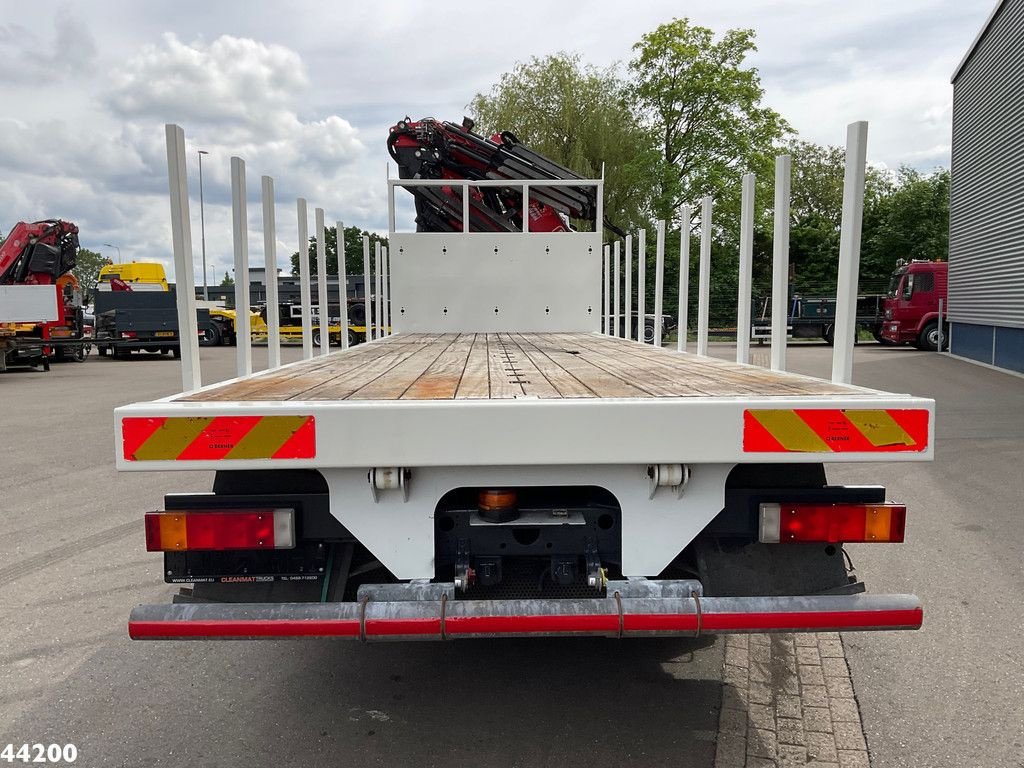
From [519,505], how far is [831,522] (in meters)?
1.02

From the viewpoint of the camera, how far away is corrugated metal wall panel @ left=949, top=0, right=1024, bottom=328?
15.3 meters

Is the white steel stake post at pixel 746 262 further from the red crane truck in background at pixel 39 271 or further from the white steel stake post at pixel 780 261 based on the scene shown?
the red crane truck in background at pixel 39 271

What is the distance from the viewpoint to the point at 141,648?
362 cm

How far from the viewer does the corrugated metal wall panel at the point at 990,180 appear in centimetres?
1530

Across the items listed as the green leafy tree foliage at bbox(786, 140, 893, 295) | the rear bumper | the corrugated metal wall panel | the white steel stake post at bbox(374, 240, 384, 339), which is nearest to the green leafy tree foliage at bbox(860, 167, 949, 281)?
the green leafy tree foliage at bbox(786, 140, 893, 295)

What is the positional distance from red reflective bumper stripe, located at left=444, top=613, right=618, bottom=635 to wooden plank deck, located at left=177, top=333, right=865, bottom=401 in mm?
663

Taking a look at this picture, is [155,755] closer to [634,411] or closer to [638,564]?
[638,564]

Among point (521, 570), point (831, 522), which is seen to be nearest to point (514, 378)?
point (521, 570)

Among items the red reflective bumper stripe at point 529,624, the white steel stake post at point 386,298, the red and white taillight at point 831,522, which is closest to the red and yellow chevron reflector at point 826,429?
the red and white taillight at point 831,522

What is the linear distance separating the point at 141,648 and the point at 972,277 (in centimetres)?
1978

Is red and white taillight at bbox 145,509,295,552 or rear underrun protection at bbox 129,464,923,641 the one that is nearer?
rear underrun protection at bbox 129,464,923,641

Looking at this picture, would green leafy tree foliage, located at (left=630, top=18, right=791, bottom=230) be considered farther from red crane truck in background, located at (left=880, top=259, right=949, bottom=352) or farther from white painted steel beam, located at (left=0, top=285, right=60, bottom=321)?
white painted steel beam, located at (left=0, top=285, right=60, bottom=321)

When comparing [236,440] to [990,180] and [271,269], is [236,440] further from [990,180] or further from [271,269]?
[990,180]

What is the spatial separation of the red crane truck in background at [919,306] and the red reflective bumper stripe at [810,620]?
897 inches
